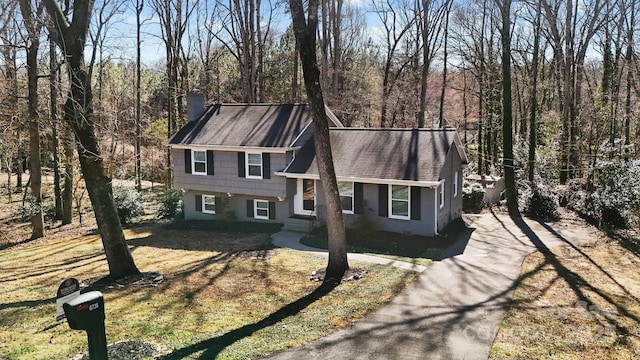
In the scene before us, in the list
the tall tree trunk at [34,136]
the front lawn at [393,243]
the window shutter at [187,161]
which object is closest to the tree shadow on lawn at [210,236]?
the front lawn at [393,243]

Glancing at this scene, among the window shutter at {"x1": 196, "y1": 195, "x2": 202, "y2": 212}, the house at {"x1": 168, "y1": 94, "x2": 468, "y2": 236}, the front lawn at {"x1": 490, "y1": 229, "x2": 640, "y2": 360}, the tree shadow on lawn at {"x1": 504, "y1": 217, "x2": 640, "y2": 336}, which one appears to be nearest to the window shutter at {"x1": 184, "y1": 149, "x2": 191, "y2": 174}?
the house at {"x1": 168, "y1": 94, "x2": 468, "y2": 236}

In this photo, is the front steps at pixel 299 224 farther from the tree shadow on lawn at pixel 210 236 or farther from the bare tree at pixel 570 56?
the bare tree at pixel 570 56

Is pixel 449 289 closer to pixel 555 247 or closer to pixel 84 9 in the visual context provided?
pixel 555 247

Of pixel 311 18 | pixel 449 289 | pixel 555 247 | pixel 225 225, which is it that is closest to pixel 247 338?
pixel 449 289

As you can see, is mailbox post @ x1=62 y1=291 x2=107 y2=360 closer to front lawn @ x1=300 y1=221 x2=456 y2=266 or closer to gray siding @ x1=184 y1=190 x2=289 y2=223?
front lawn @ x1=300 y1=221 x2=456 y2=266

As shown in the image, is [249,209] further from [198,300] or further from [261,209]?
[198,300]

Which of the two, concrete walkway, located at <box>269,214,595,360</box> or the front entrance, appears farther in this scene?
the front entrance

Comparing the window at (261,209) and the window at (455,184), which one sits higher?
the window at (455,184)
